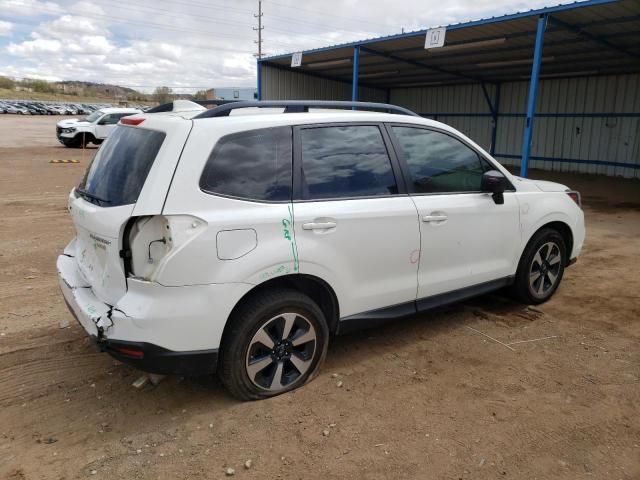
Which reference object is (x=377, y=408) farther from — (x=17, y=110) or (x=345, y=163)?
(x=17, y=110)

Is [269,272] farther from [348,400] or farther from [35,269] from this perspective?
[35,269]

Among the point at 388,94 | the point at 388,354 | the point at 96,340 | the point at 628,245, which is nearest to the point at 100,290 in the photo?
the point at 96,340

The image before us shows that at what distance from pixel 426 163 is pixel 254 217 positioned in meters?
1.51

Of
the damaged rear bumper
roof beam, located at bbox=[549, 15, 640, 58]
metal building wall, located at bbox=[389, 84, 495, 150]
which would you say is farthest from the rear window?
metal building wall, located at bbox=[389, 84, 495, 150]

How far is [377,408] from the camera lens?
3.06m

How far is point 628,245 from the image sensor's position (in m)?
7.29

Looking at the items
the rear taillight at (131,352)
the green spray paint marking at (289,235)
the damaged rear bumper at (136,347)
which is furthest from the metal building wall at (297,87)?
the rear taillight at (131,352)

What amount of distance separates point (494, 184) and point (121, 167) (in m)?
2.63

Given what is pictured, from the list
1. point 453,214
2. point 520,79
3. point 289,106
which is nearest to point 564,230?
point 453,214

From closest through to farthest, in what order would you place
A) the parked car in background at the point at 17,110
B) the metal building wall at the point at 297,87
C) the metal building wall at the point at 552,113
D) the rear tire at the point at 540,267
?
the rear tire at the point at 540,267
the metal building wall at the point at 552,113
the metal building wall at the point at 297,87
the parked car in background at the point at 17,110

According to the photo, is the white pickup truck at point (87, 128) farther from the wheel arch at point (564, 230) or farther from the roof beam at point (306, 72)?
the wheel arch at point (564, 230)

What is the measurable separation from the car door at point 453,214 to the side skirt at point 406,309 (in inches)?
1.3

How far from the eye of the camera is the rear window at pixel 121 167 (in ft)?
9.09

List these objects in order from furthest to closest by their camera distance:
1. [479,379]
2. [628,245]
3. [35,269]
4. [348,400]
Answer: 1. [628,245]
2. [35,269]
3. [479,379]
4. [348,400]
